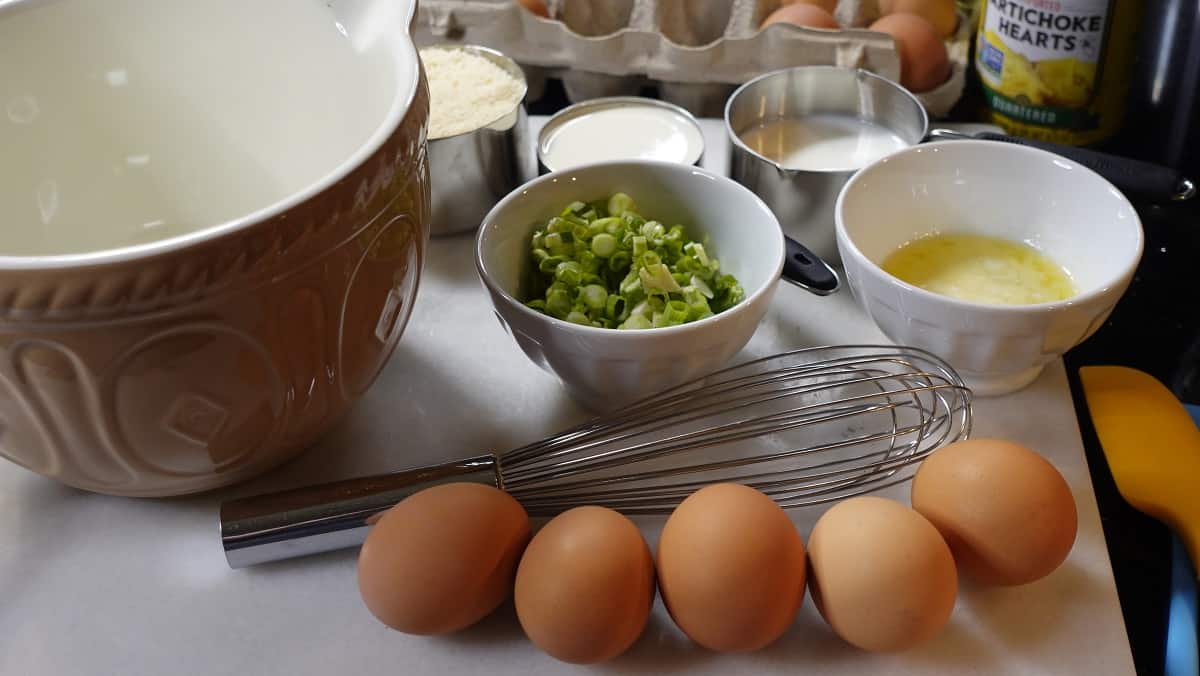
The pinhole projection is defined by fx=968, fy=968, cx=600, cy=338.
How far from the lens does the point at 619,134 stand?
0.88 metres

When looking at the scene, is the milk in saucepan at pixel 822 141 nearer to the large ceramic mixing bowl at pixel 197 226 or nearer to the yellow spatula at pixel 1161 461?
the yellow spatula at pixel 1161 461

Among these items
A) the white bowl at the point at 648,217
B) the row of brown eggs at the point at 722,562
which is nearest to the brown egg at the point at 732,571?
the row of brown eggs at the point at 722,562

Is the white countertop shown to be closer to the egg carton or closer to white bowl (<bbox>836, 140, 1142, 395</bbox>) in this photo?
white bowl (<bbox>836, 140, 1142, 395</bbox>)

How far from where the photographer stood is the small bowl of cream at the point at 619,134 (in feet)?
2.80

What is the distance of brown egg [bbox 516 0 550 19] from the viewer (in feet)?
3.42

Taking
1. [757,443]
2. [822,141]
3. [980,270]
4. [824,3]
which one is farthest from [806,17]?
[757,443]

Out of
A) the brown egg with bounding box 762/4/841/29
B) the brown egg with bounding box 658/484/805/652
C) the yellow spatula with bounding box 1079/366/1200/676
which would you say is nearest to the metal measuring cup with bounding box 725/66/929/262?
the brown egg with bounding box 762/4/841/29

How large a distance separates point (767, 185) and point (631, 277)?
19 cm

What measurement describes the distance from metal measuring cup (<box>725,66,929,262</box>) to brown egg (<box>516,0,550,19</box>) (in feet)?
0.99

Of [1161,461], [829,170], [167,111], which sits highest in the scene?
[167,111]

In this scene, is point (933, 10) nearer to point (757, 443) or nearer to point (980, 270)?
point (980, 270)

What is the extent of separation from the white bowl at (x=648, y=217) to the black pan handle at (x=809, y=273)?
30 mm

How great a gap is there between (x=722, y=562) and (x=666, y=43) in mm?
632

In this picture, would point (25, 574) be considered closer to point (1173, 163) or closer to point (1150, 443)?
point (1150, 443)
